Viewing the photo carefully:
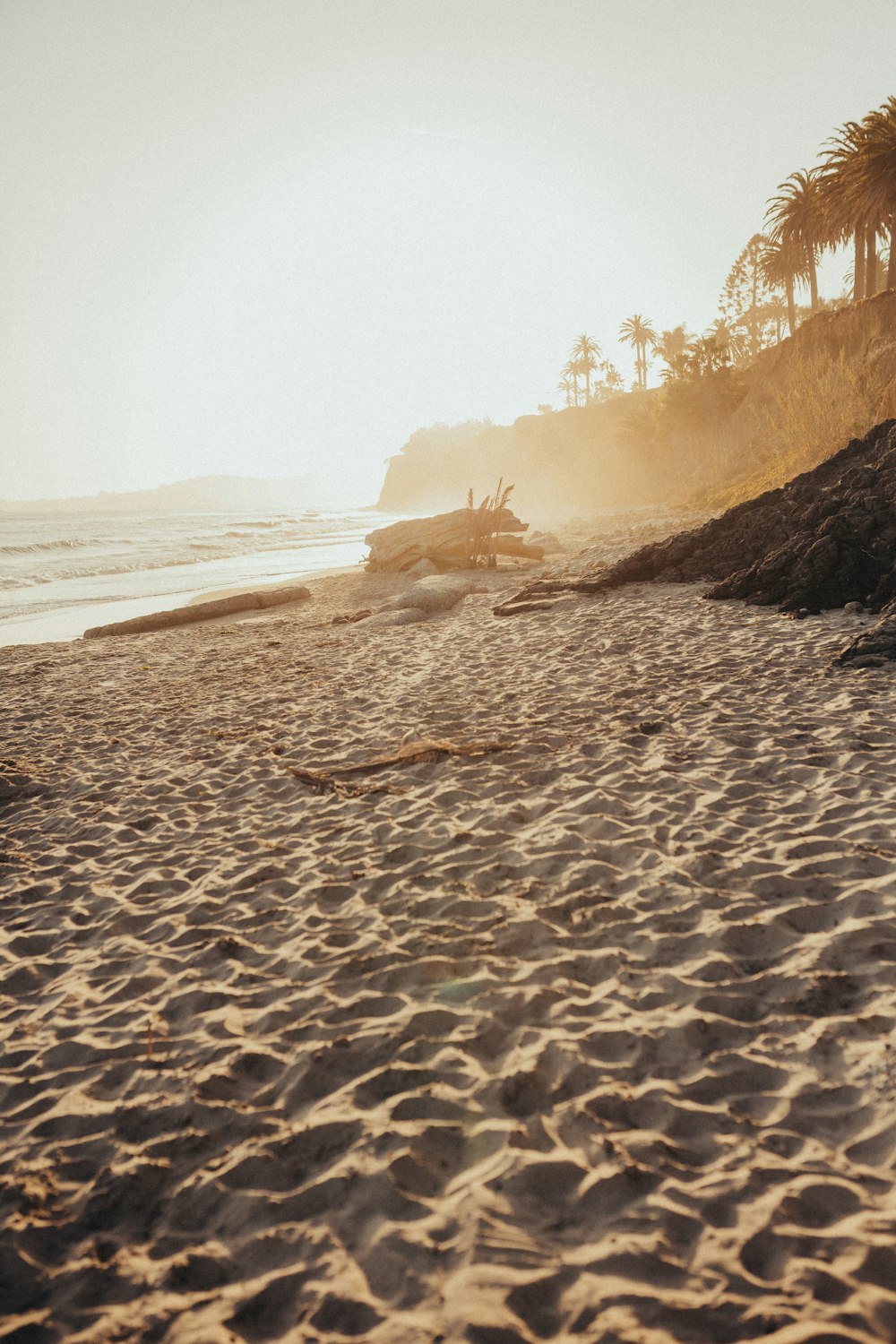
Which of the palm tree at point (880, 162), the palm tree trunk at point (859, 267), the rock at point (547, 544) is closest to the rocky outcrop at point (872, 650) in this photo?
Answer: the rock at point (547, 544)

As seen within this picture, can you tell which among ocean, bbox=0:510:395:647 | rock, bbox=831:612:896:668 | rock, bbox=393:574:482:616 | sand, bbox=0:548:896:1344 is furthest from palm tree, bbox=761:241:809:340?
sand, bbox=0:548:896:1344

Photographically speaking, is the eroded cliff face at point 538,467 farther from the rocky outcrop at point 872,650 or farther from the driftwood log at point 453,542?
the rocky outcrop at point 872,650

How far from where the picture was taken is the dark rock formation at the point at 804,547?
1198 centimetres

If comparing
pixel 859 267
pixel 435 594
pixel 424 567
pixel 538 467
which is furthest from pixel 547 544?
pixel 538 467

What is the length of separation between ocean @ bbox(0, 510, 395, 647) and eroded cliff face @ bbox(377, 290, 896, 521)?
68.8 ft

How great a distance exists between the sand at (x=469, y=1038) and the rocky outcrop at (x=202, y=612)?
12095mm

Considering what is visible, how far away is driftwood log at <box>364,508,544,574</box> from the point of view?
25875 millimetres

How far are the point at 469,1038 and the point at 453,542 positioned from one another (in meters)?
23.6

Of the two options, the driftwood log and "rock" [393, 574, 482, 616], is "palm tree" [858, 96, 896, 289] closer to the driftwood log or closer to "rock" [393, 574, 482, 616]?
the driftwood log

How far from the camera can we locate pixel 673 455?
2060 inches

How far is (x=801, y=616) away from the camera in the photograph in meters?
11.8

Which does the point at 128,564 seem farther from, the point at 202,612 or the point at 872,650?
the point at 872,650

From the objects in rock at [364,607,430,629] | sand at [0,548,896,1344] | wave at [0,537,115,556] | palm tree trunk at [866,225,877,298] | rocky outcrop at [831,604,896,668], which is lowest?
sand at [0,548,896,1344]

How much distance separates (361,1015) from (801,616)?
10.4 metres
